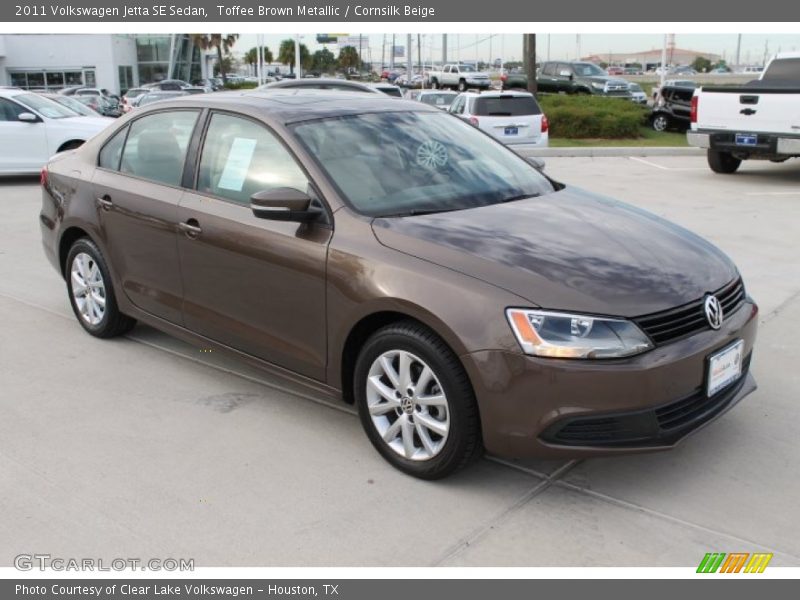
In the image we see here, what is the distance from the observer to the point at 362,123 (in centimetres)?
444

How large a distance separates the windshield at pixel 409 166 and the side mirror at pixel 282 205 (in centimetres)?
22

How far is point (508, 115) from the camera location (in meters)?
15.6

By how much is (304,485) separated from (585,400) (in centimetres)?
130

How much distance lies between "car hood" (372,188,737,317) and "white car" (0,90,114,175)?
11.4 m

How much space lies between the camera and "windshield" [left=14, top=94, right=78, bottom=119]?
1399cm

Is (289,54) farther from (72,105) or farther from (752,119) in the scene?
(752,119)

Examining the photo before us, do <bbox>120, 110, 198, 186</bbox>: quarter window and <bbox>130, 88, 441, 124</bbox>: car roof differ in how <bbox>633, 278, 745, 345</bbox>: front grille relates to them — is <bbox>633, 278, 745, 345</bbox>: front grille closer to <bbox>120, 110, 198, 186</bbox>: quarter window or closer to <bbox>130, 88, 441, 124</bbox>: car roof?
<bbox>130, 88, 441, 124</bbox>: car roof

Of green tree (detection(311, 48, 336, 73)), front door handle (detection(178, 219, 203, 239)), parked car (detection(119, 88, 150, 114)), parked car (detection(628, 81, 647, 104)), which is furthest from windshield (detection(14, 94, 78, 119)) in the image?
green tree (detection(311, 48, 336, 73))

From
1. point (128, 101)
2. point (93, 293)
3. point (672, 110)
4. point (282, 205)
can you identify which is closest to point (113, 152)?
point (93, 293)

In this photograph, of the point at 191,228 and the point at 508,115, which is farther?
the point at 508,115

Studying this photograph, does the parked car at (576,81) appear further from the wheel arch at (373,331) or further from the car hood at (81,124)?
the wheel arch at (373,331)

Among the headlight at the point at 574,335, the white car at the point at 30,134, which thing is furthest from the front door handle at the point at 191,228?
the white car at the point at 30,134

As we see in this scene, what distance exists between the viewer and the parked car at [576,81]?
33.4 metres
